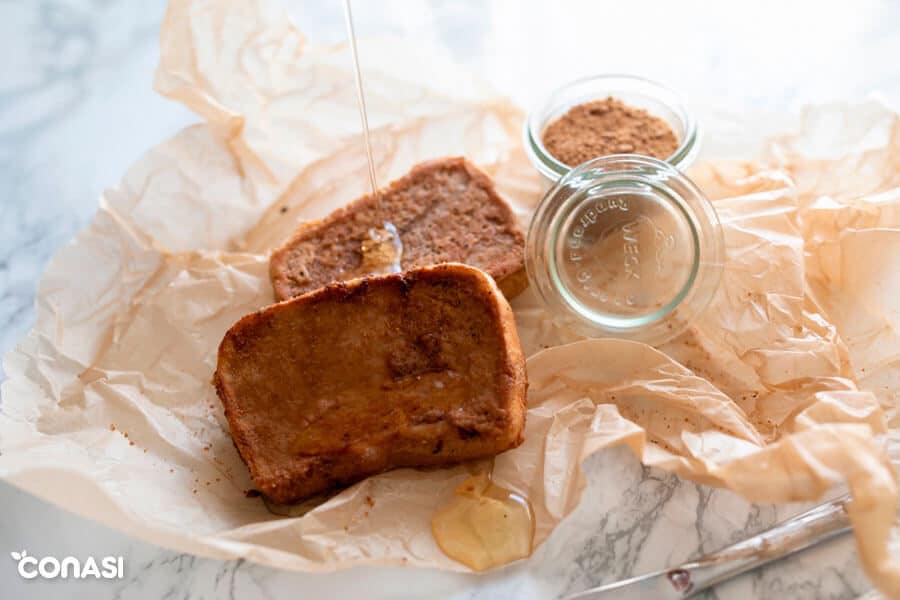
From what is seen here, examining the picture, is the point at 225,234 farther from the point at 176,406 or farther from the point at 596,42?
the point at 596,42

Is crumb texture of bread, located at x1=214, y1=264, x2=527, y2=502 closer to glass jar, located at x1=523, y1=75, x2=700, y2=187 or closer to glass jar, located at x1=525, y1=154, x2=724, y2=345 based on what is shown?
glass jar, located at x1=525, y1=154, x2=724, y2=345

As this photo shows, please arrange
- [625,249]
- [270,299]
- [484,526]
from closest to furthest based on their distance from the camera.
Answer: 1. [484,526]
2. [625,249]
3. [270,299]

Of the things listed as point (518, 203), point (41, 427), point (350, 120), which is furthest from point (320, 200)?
point (41, 427)

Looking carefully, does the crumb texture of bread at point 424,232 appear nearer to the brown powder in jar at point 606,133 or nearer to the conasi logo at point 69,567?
the brown powder in jar at point 606,133

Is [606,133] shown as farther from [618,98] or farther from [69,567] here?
[69,567]

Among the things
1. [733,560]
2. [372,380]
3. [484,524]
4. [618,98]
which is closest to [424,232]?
[372,380]

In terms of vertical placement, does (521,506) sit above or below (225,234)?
below

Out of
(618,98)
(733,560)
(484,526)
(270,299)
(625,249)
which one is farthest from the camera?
(618,98)
